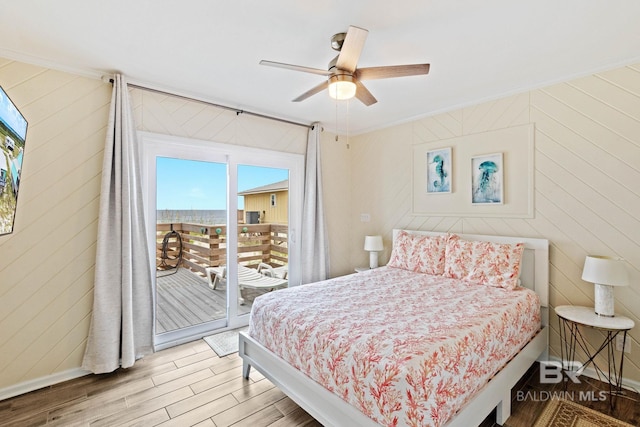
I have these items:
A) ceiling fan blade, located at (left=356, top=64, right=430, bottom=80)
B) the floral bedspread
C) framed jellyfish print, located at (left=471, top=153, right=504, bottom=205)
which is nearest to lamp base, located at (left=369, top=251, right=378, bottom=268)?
the floral bedspread

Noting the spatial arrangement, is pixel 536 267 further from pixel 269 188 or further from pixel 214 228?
pixel 214 228

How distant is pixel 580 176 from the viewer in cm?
257

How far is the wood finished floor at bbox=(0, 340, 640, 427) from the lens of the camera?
6.50 feet

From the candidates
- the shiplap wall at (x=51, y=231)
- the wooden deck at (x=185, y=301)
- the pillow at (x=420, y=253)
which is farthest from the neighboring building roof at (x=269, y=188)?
the pillow at (x=420, y=253)

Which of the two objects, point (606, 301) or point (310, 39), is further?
point (606, 301)

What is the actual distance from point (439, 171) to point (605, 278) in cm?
179

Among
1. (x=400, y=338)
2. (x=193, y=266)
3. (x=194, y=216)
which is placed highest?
(x=194, y=216)

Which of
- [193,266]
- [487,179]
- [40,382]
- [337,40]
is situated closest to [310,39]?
[337,40]

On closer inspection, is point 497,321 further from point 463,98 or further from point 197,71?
point 197,71

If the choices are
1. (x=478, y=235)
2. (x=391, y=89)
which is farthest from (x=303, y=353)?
(x=391, y=89)

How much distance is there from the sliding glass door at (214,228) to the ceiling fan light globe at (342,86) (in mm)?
1699

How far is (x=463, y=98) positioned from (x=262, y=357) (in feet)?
10.5

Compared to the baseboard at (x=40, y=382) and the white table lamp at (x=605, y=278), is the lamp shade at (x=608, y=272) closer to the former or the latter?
the white table lamp at (x=605, y=278)

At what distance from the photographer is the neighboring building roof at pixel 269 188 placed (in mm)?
3612
